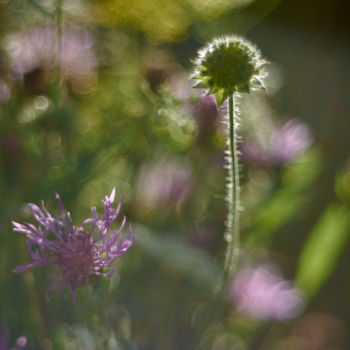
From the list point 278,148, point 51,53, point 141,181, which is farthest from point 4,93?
point 278,148

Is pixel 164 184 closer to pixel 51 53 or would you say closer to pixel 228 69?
pixel 51 53

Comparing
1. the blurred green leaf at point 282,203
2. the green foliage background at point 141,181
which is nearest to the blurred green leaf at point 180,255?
the green foliage background at point 141,181

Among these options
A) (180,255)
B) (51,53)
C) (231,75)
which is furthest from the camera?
(51,53)

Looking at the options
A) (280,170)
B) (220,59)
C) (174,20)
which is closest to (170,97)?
(220,59)

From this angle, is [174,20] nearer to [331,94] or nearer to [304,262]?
[304,262]

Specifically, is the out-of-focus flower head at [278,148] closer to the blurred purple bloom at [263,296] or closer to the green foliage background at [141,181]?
the green foliage background at [141,181]
